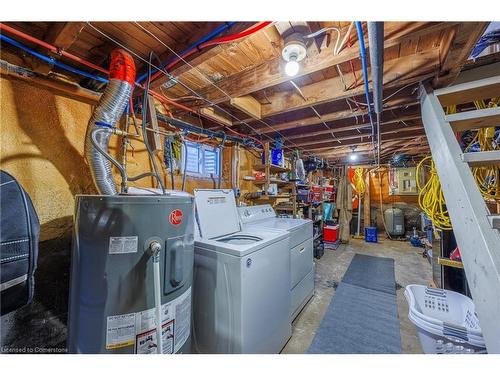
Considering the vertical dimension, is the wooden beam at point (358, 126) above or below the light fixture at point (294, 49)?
above

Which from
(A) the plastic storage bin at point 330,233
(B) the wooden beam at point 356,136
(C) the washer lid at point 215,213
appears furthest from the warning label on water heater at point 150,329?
(A) the plastic storage bin at point 330,233

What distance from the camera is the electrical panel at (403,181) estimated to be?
5528 mm

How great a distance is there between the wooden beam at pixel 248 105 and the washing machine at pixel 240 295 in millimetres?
1178

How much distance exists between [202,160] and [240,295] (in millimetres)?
1812

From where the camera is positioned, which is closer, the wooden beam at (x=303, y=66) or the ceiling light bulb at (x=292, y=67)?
the wooden beam at (x=303, y=66)

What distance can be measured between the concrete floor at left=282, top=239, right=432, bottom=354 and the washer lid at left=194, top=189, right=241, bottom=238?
117 cm

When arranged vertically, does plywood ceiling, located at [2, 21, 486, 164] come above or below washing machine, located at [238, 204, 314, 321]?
above

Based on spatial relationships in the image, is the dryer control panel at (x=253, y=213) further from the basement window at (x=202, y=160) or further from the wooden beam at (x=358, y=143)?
the wooden beam at (x=358, y=143)

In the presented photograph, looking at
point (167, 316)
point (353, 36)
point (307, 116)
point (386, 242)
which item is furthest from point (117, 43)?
point (386, 242)

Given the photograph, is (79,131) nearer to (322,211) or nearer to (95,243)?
(95,243)

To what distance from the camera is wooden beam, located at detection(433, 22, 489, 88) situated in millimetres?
991

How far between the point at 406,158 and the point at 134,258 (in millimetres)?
6268

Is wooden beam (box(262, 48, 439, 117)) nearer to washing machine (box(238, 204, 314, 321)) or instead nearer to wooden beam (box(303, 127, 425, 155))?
washing machine (box(238, 204, 314, 321))

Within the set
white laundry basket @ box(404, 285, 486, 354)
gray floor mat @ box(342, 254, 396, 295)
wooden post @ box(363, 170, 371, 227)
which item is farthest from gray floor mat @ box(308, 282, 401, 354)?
wooden post @ box(363, 170, 371, 227)
